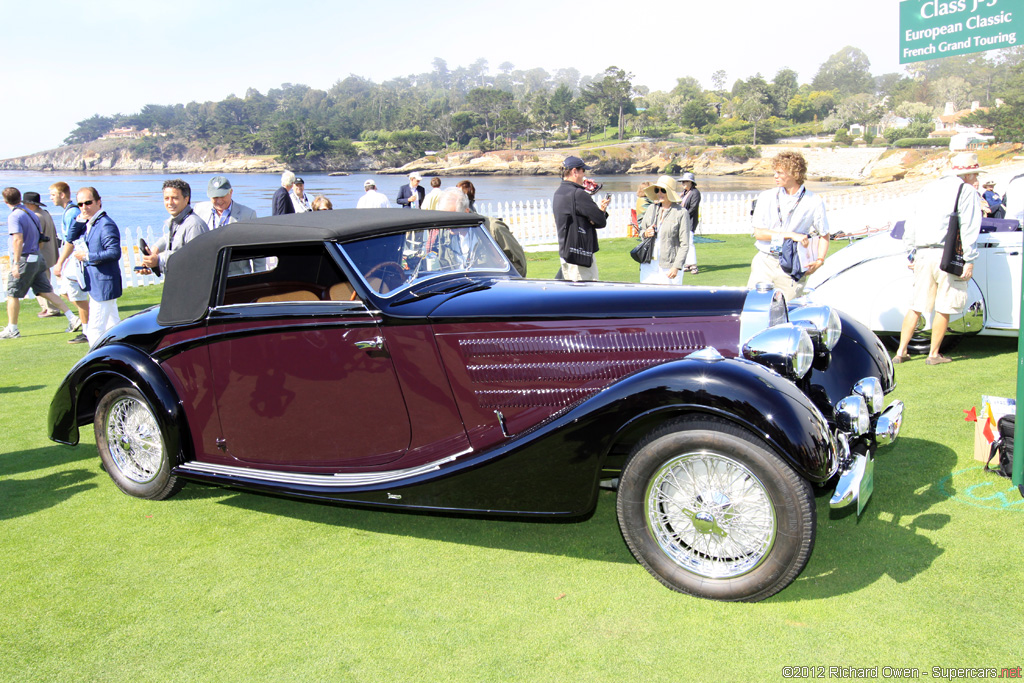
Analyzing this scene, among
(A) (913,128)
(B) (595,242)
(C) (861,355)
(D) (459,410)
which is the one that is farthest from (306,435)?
(A) (913,128)

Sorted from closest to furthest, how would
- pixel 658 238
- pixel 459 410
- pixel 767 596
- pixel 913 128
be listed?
pixel 767 596
pixel 459 410
pixel 658 238
pixel 913 128

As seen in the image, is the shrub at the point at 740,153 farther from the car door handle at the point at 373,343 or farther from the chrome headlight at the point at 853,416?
the car door handle at the point at 373,343

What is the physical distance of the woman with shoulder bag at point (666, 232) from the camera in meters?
6.97

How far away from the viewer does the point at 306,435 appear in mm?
3809

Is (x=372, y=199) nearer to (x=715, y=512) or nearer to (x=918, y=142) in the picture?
(x=715, y=512)

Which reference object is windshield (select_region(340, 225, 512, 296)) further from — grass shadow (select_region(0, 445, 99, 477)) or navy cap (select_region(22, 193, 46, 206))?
navy cap (select_region(22, 193, 46, 206))

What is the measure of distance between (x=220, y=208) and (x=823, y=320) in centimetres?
527

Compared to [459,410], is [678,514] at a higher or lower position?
lower

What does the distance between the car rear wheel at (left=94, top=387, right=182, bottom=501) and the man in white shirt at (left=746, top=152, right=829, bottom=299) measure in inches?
168

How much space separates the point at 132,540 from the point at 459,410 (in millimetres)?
1963

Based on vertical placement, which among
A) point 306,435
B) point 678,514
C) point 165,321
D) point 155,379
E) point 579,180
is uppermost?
point 579,180

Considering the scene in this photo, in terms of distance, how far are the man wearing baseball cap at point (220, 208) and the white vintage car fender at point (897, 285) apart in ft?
16.8

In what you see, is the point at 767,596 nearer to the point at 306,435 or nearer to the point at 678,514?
the point at 678,514

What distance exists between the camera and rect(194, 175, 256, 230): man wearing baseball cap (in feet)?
21.0
